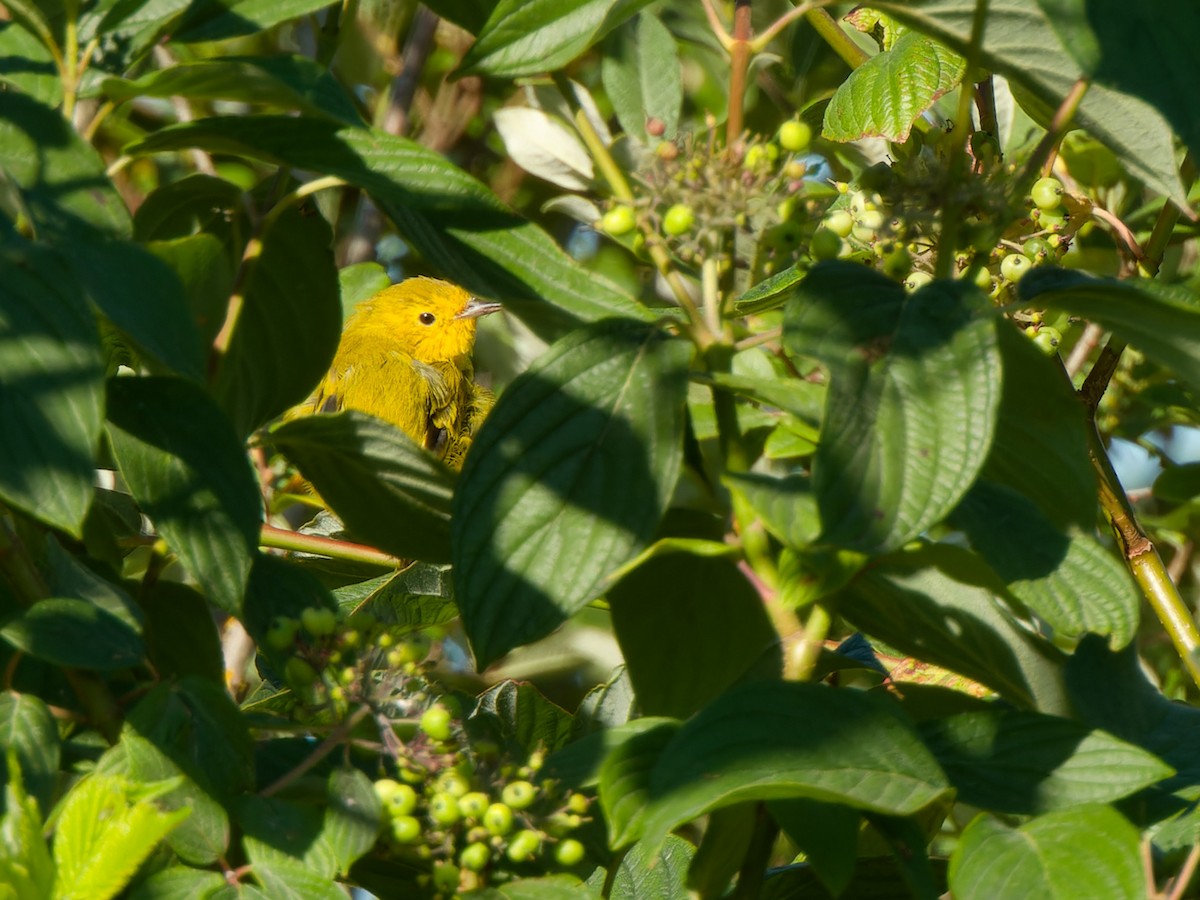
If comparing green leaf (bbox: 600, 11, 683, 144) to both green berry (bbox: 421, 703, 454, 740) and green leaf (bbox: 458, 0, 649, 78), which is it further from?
green berry (bbox: 421, 703, 454, 740)

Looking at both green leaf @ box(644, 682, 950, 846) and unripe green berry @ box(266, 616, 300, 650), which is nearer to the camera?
green leaf @ box(644, 682, 950, 846)

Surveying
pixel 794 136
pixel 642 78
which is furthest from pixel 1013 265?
pixel 794 136

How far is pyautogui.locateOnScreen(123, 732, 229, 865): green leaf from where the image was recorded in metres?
0.81

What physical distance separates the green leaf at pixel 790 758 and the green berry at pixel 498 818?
100mm

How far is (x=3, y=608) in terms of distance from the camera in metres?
0.98

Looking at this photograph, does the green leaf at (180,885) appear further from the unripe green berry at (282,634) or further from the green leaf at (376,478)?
the green leaf at (376,478)

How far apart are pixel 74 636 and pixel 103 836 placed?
123mm

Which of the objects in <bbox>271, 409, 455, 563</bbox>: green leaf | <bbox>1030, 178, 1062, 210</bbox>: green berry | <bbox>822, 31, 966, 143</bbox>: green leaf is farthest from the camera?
<bbox>822, 31, 966, 143</bbox>: green leaf

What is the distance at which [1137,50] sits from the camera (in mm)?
781

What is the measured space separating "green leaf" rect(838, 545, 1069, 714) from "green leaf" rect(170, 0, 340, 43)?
55cm

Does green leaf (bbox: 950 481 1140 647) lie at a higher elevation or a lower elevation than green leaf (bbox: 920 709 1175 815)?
higher

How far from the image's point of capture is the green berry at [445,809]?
85cm

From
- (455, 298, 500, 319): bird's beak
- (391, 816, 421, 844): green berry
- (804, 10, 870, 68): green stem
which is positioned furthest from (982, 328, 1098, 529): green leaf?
(455, 298, 500, 319): bird's beak

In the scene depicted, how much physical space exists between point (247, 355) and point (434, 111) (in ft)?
8.29
